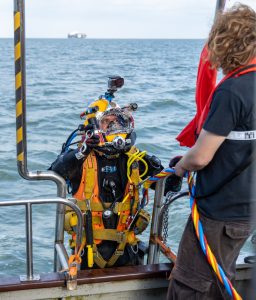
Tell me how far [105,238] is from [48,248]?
333 centimetres

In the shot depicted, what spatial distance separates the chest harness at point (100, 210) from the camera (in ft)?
10.8

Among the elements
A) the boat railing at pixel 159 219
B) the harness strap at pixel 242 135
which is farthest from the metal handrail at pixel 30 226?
the harness strap at pixel 242 135

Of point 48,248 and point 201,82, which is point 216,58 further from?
point 48,248

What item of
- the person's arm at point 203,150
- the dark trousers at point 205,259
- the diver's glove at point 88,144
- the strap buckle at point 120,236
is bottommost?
the strap buckle at point 120,236

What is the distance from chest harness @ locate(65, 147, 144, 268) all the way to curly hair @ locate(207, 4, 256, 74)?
108cm

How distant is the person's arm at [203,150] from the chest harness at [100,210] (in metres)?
0.86

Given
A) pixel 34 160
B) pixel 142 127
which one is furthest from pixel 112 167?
pixel 142 127

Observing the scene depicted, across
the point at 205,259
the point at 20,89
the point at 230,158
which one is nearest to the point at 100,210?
the point at 205,259

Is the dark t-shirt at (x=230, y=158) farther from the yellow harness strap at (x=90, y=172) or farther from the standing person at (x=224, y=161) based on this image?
the yellow harness strap at (x=90, y=172)

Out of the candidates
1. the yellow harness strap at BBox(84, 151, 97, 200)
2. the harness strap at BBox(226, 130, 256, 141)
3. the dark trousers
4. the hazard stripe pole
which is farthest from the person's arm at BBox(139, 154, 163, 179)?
the harness strap at BBox(226, 130, 256, 141)

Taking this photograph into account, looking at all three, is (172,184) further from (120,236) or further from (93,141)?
(93,141)

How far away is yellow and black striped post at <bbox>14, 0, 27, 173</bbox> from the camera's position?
102 inches

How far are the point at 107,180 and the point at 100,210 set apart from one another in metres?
0.16

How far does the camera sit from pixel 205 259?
2682 mm
